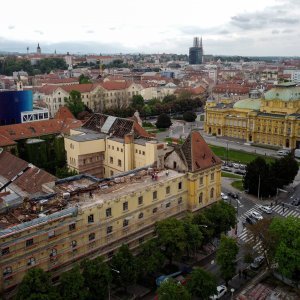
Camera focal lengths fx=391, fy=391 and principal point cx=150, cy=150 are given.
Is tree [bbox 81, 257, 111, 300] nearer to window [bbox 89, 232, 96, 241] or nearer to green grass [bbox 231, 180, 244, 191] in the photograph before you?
window [bbox 89, 232, 96, 241]

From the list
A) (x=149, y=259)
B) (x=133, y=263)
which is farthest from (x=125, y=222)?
(x=133, y=263)

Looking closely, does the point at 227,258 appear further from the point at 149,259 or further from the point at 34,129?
the point at 34,129

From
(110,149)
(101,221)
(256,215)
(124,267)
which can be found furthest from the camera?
(110,149)

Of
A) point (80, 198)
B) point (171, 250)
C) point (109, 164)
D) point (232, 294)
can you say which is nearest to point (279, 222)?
point (232, 294)

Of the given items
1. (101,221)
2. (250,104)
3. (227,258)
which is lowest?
(227,258)

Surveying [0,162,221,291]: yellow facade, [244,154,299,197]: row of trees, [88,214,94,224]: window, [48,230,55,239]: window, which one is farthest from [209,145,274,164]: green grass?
[48,230,55,239]: window

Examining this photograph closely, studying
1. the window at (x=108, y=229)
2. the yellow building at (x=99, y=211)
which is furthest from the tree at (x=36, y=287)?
the window at (x=108, y=229)

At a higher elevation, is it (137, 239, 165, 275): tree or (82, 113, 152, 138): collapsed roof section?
(82, 113, 152, 138): collapsed roof section

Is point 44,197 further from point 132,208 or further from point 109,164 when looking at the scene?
point 109,164
